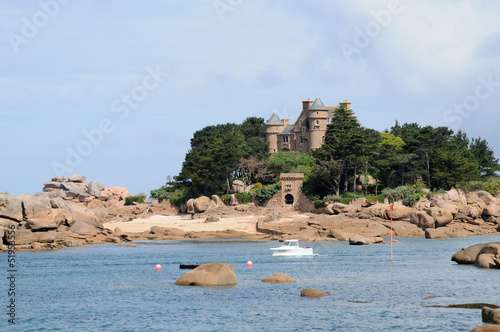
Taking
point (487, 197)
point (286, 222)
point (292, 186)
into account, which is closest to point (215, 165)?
point (292, 186)

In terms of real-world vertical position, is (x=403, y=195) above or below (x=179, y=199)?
below

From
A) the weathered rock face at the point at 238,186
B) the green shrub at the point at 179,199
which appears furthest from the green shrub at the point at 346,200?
the green shrub at the point at 179,199

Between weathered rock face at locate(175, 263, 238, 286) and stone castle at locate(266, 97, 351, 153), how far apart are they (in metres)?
69.1

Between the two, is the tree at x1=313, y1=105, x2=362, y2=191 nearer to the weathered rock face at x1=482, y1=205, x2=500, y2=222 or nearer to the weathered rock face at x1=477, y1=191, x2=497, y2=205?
the weathered rock face at x1=477, y1=191, x2=497, y2=205

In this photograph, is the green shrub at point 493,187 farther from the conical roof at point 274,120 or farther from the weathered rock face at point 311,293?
the weathered rock face at point 311,293

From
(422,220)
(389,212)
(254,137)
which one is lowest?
(422,220)

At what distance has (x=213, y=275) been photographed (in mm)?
35344

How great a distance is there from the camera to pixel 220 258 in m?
54.3

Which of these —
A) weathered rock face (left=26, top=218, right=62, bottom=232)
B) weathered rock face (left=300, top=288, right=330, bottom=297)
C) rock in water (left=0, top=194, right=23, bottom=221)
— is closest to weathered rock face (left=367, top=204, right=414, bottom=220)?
weathered rock face (left=26, top=218, right=62, bottom=232)

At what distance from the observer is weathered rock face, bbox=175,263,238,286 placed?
3538 cm

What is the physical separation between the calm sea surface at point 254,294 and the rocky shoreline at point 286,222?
23.0 feet

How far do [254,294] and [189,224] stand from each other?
179ft

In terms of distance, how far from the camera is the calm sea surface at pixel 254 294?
88.1 feet

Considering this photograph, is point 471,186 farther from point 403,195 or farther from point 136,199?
point 136,199
